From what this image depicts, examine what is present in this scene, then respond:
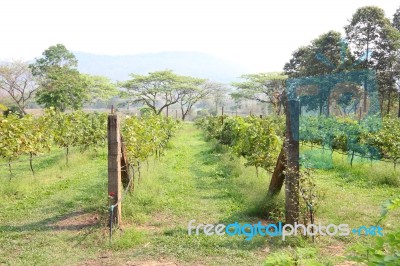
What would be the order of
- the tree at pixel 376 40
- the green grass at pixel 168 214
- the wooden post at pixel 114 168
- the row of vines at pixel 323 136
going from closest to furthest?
the green grass at pixel 168 214 → the wooden post at pixel 114 168 → the row of vines at pixel 323 136 → the tree at pixel 376 40

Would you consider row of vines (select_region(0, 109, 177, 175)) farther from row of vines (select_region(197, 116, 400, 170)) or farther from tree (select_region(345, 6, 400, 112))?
tree (select_region(345, 6, 400, 112))

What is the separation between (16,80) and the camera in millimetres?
38719

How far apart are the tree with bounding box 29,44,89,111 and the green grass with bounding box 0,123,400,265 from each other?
23.4 metres

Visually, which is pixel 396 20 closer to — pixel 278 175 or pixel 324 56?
pixel 324 56

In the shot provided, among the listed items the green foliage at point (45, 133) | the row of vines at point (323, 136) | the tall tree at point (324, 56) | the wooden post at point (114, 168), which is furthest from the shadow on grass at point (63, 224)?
the tall tree at point (324, 56)

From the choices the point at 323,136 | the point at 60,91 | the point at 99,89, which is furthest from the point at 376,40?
the point at 99,89

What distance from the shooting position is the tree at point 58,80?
32.1m

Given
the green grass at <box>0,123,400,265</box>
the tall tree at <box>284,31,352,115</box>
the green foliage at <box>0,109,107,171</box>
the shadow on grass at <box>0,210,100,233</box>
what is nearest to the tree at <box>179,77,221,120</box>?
the tall tree at <box>284,31,352,115</box>

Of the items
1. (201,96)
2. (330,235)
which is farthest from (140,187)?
(201,96)

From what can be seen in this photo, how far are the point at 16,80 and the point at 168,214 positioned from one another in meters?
38.4

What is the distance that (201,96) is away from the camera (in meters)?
49.9

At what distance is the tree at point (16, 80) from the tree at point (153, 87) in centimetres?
1029

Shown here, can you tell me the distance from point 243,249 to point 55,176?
21.1ft

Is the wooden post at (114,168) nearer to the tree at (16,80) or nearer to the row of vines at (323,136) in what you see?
the row of vines at (323,136)
